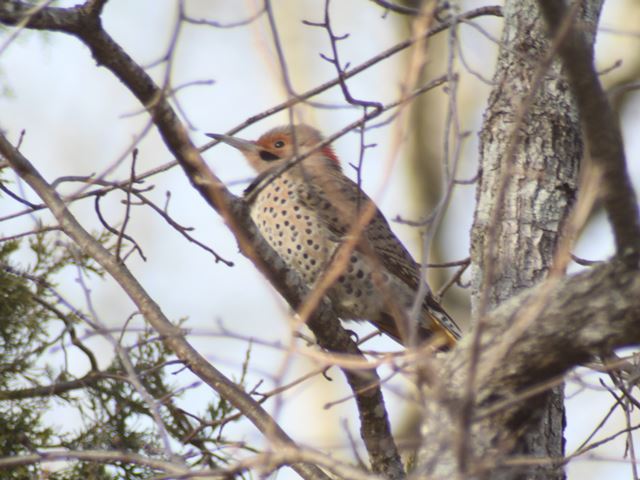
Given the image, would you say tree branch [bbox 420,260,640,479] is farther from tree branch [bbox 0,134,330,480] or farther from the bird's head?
the bird's head

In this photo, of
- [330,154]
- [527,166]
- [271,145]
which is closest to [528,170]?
[527,166]

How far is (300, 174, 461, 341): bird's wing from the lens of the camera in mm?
6777

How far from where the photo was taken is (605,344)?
3.25 meters

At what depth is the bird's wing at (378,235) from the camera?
22.2ft

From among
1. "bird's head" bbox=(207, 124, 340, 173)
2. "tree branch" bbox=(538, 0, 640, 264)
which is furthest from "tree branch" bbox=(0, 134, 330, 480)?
"bird's head" bbox=(207, 124, 340, 173)

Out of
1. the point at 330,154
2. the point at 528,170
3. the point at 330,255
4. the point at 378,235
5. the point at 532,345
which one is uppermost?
the point at 330,154

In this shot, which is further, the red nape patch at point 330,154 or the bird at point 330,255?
the red nape patch at point 330,154

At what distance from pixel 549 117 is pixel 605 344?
2106 millimetres

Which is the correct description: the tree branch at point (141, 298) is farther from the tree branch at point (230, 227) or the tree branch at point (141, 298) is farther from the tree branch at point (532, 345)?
the tree branch at point (532, 345)

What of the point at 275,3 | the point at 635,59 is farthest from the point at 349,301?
the point at 275,3

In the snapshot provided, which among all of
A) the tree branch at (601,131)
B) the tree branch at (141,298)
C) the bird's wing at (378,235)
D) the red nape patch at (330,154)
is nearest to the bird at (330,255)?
the bird's wing at (378,235)

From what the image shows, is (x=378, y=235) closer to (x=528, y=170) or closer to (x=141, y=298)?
(x=528, y=170)

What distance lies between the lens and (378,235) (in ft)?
24.6

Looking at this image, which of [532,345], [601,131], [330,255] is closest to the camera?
[601,131]
